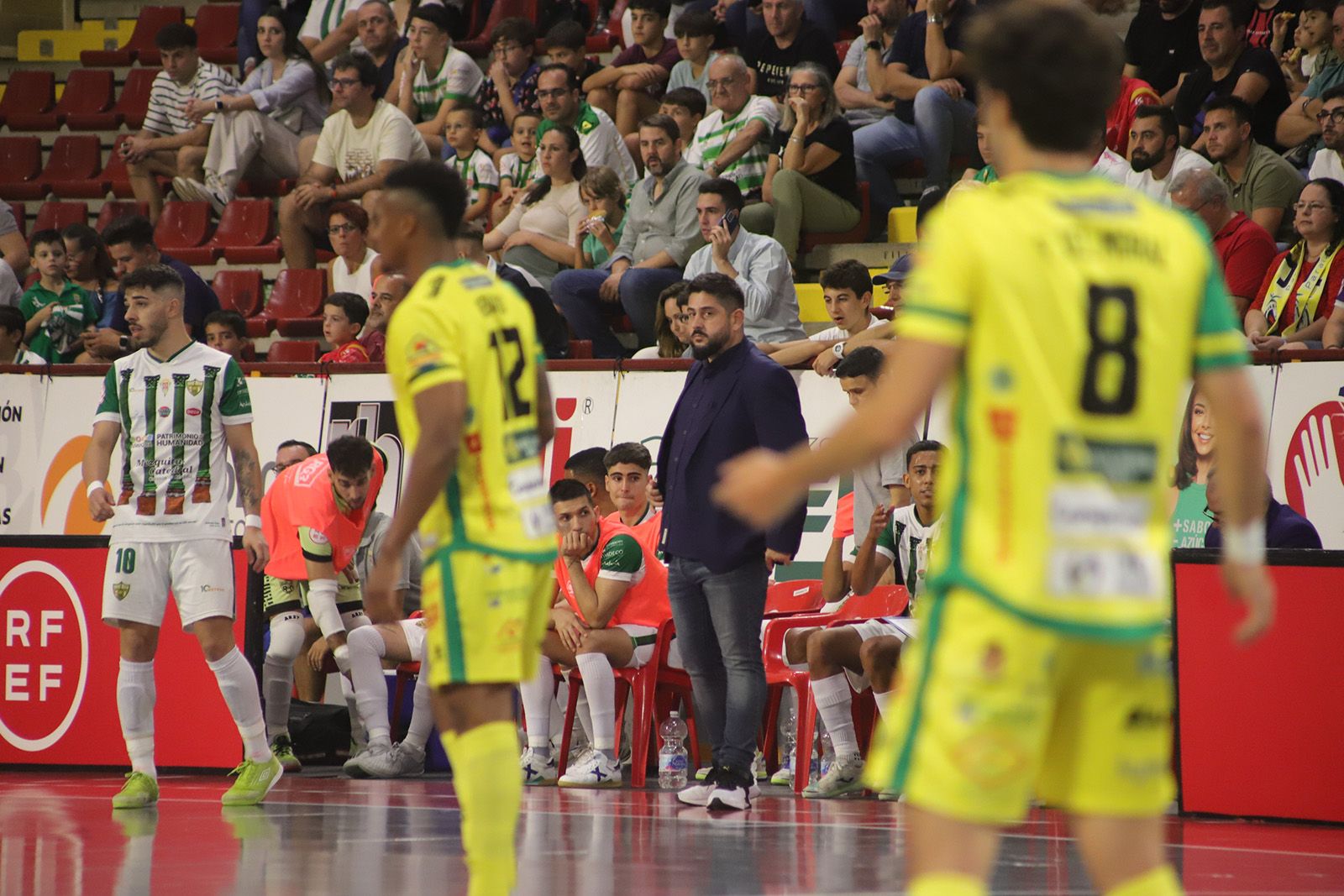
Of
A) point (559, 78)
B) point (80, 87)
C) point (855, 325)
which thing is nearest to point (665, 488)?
point (855, 325)

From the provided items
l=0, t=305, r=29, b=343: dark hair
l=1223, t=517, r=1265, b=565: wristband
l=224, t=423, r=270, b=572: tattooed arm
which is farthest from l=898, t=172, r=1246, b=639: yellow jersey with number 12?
l=0, t=305, r=29, b=343: dark hair

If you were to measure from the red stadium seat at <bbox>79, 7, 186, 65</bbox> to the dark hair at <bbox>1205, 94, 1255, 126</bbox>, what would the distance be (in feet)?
40.3

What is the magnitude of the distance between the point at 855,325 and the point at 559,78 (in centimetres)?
435

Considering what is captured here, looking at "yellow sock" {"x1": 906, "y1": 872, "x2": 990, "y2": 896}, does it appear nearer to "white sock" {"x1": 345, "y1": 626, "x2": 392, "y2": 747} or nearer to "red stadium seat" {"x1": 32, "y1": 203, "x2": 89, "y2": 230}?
"white sock" {"x1": 345, "y1": 626, "x2": 392, "y2": 747}

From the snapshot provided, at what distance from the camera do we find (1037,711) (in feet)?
9.12

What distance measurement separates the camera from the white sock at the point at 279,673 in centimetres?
997

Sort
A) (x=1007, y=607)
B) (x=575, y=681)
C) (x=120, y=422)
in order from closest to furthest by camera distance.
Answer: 1. (x=1007, y=607)
2. (x=120, y=422)
3. (x=575, y=681)

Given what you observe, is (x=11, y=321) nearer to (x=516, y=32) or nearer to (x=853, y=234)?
(x=516, y=32)

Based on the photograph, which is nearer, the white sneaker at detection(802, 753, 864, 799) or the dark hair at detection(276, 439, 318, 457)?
the white sneaker at detection(802, 753, 864, 799)

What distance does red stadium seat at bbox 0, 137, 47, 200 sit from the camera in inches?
703

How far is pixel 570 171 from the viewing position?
13.3 meters

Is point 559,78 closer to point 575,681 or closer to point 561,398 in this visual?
point 561,398

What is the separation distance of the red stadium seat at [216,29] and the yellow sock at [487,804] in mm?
15263

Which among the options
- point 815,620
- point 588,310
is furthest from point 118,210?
point 815,620
